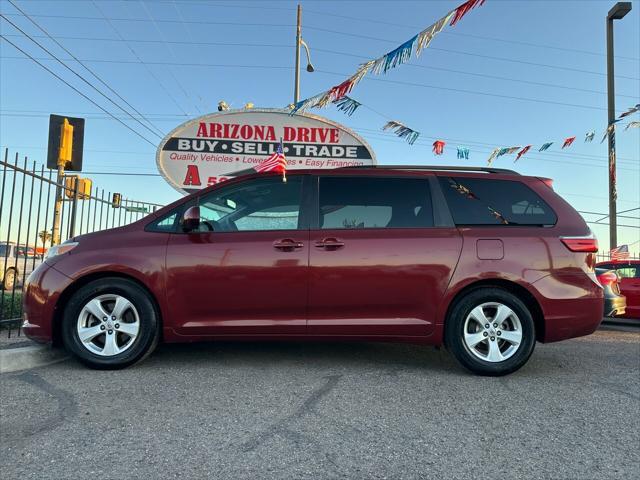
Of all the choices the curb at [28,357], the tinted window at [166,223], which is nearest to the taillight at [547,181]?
the tinted window at [166,223]

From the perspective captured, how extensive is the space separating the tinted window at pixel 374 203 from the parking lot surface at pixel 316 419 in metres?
1.26

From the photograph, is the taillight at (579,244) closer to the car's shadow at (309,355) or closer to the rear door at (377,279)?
the rear door at (377,279)

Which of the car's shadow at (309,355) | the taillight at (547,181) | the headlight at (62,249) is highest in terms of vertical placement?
the taillight at (547,181)

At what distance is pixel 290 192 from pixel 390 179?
3.00 feet

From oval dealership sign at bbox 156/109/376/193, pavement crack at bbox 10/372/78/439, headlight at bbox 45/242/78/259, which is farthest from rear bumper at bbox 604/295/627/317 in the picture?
headlight at bbox 45/242/78/259

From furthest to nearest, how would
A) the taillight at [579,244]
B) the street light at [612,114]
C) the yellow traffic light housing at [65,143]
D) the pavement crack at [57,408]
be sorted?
the street light at [612,114], the yellow traffic light housing at [65,143], the taillight at [579,244], the pavement crack at [57,408]

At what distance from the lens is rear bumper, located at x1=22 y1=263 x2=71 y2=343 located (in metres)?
3.81

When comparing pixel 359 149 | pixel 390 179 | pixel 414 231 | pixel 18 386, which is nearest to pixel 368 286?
pixel 414 231

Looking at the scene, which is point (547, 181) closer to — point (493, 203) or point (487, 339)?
point (493, 203)

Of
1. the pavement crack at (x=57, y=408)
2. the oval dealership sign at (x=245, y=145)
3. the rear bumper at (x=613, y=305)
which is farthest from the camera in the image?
the oval dealership sign at (x=245, y=145)

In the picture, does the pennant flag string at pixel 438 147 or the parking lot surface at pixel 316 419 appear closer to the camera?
the parking lot surface at pixel 316 419

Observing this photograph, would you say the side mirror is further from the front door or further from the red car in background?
the red car in background

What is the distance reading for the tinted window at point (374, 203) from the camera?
3.99 m

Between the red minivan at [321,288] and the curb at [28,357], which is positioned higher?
the red minivan at [321,288]
